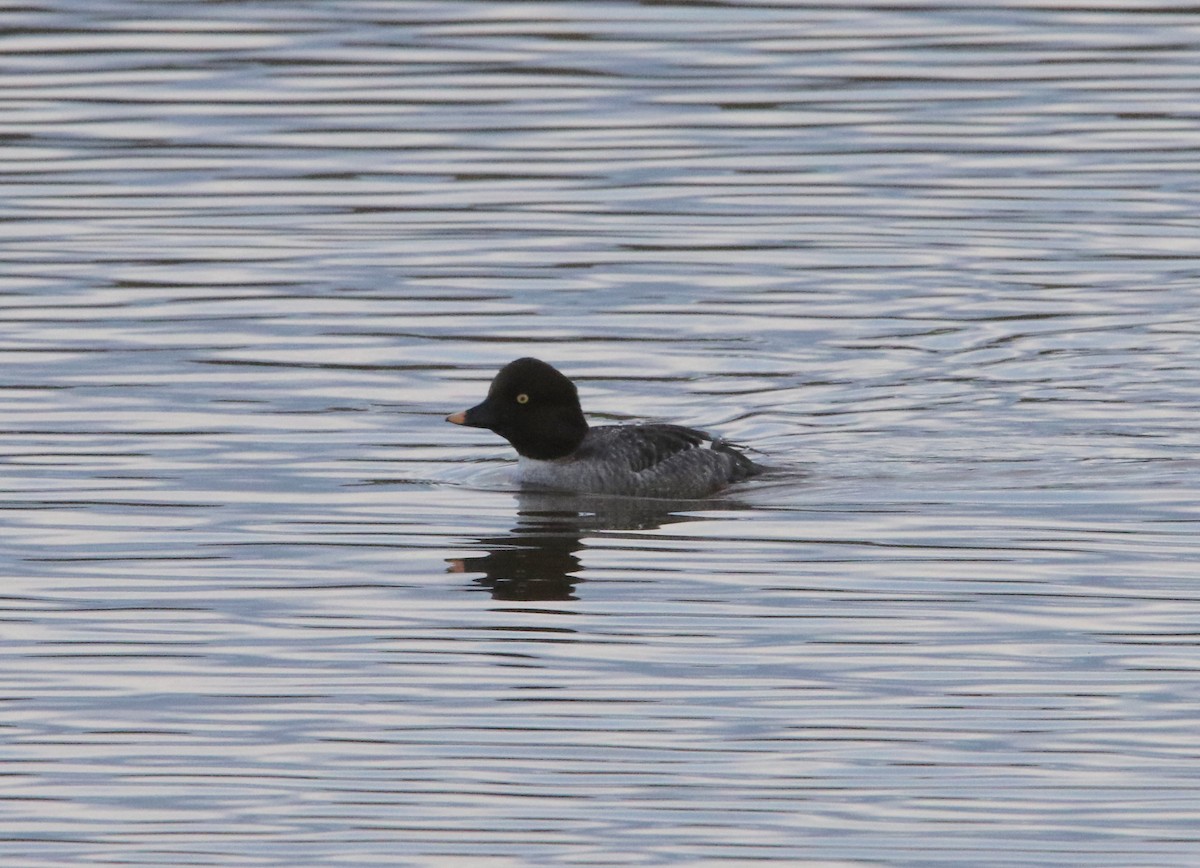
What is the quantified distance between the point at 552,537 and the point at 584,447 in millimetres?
1573

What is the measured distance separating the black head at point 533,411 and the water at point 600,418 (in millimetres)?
346

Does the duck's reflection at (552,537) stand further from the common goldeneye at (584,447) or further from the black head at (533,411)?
the black head at (533,411)

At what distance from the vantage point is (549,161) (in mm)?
22469

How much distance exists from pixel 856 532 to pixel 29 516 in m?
3.94

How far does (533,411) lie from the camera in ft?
48.1

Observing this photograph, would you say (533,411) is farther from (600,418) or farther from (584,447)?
(600,418)

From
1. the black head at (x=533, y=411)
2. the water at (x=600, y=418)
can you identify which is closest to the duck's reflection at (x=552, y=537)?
the water at (x=600, y=418)

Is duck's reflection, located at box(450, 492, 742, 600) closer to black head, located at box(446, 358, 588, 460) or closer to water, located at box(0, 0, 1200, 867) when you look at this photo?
water, located at box(0, 0, 1200, 867)

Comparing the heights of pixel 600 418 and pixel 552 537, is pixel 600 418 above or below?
above

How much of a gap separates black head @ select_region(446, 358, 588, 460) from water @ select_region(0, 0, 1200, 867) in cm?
35

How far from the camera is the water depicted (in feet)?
30.0

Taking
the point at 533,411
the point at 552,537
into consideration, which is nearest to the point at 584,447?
the point at 533,411

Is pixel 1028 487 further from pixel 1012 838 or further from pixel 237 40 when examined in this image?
pixel 237 40

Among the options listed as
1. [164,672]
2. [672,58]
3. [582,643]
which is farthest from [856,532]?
[672,58]
